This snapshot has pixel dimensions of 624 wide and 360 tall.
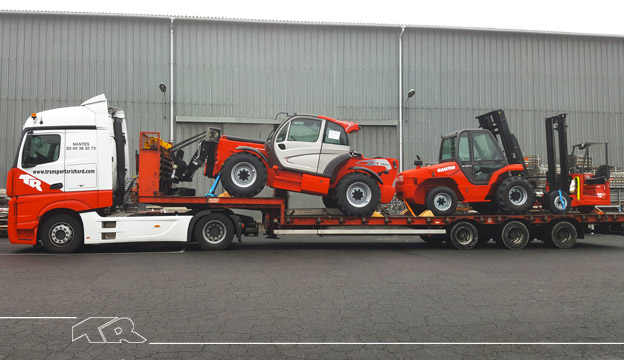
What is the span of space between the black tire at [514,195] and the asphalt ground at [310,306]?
5.84 feet

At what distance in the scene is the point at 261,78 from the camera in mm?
18562

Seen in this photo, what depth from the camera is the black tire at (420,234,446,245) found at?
12.0m

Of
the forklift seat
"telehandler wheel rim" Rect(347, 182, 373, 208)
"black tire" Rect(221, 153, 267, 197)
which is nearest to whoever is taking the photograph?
"black tire" Rect(221, 153, 267, 197)

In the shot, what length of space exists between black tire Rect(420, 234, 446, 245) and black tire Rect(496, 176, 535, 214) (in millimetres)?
1837

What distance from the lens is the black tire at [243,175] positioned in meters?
9.97

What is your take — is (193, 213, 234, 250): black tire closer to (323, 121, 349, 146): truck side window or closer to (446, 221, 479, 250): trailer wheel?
(323, 121, 349, 146): truck side window

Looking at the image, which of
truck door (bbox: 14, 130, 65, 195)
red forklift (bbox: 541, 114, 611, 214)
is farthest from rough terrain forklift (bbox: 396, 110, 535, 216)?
truck door (bbox: 14, 130, 65, 195)

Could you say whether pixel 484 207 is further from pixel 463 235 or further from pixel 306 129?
pixel 306 129

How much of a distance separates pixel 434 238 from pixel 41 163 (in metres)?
10.0

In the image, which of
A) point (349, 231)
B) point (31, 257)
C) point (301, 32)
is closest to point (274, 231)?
point (349, 231)

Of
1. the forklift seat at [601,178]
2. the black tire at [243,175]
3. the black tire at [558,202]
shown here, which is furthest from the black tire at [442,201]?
the black tire at [243,175]

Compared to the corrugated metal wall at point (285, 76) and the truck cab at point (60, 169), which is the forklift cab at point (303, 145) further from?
the corrugated metal wall at point (285, 76)

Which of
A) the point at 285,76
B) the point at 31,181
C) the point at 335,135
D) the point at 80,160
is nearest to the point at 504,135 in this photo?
the point at 335,135

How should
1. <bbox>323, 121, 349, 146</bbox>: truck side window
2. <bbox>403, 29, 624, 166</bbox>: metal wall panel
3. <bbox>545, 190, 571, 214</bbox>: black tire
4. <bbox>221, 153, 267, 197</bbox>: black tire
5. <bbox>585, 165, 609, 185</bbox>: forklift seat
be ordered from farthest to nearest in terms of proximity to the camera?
<bbox>403, 29, 624, 166</bbox>: metal wall panel, <bbox>585, 165, 609, 185</bbox>: forklift seat, <bbox>545, 190, 571, 214</bbox>: black tire, <bbox>323, 121, 349, 146</bbox>: truck side window, <bbox>221, 153, 267, 197</bbox>: black tire
